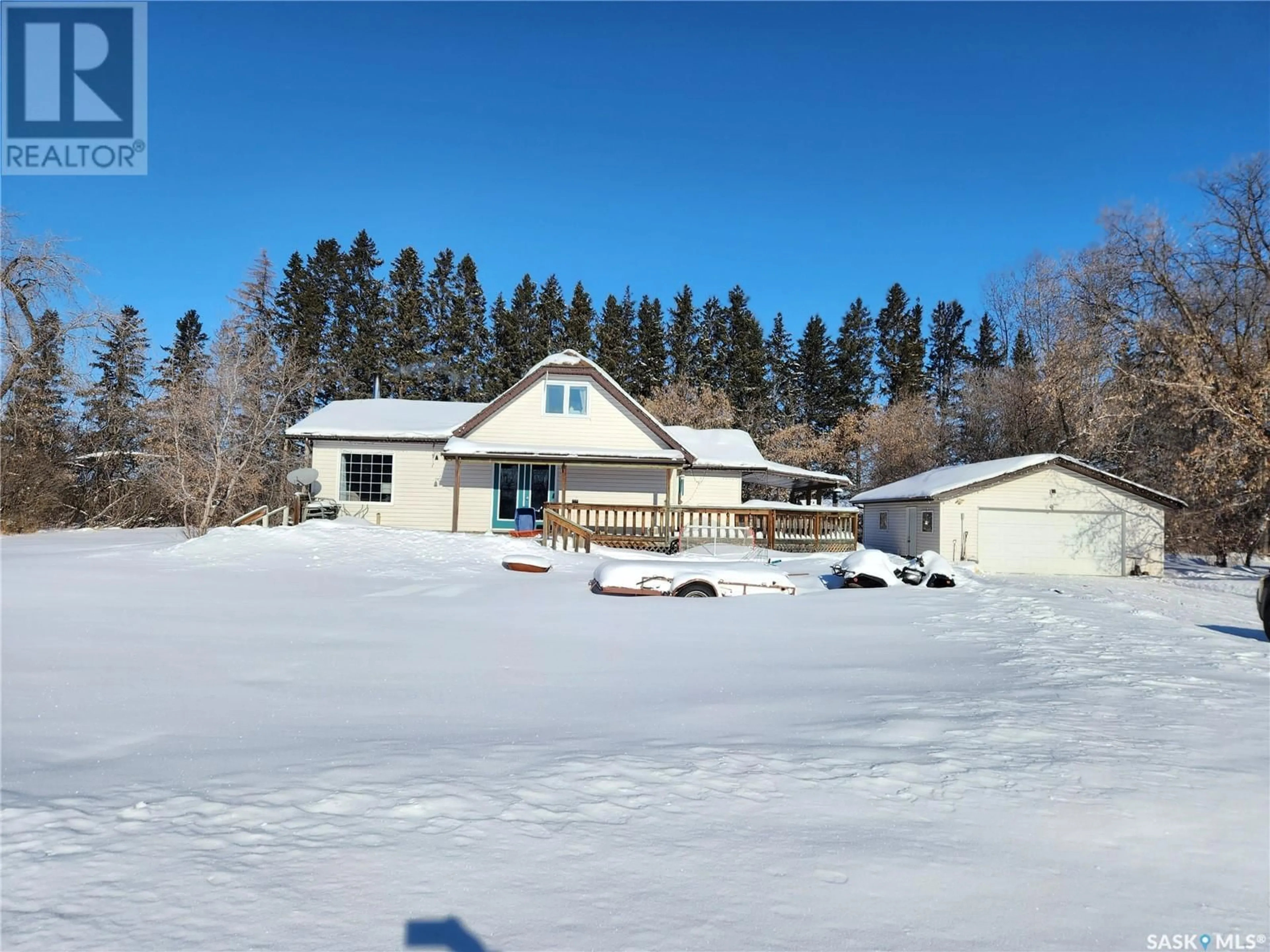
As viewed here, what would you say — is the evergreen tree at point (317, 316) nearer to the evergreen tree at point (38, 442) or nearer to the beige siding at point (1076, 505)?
the evergreen tree at point (38, 442)

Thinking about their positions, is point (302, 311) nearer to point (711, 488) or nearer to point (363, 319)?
point (363, 319)

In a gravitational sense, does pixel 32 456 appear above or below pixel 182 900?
above

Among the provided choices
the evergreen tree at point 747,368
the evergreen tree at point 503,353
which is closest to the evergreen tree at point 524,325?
the evergreen tree at point 503,353

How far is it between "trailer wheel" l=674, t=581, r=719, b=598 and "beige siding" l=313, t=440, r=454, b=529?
12831mm

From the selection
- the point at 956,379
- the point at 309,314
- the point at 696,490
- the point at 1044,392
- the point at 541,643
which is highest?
the point at 309,314

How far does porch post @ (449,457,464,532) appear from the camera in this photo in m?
22.0

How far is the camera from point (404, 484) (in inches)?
944

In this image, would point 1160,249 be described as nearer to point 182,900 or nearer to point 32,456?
point 182,900

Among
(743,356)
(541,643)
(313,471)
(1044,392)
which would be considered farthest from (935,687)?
(743,356)

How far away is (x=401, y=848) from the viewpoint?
311 centimetres

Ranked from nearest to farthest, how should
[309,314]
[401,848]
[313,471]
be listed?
[401,848], [313,471], [309,314]

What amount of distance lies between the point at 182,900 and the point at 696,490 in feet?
78.2

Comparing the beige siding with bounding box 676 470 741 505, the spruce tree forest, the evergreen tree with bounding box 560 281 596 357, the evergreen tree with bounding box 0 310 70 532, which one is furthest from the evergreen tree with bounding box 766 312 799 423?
the evergreen tree with bounding box 0 310 70 532

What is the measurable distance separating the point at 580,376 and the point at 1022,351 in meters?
26.9
